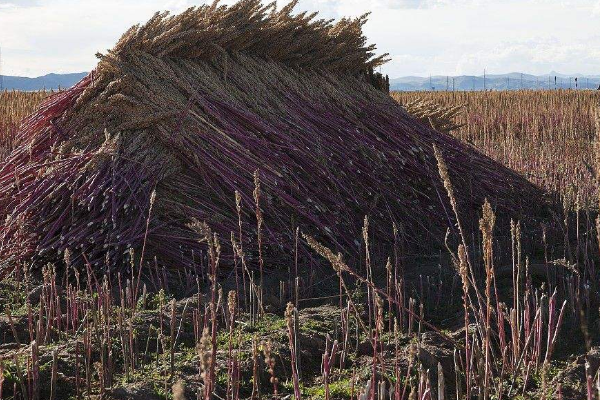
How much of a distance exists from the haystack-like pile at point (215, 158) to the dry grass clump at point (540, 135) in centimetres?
90

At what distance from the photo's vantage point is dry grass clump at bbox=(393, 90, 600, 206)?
6918 millimetres

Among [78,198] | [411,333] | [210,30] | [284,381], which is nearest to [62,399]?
[284,381]

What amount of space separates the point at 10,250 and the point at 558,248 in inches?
129

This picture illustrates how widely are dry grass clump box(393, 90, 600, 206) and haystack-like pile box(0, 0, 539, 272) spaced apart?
0.90 meters

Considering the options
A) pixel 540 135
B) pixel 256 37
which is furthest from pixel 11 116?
pixel 540 135

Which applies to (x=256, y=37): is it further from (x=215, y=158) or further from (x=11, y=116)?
(x=11, y=116)

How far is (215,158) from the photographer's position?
4891 millimetres

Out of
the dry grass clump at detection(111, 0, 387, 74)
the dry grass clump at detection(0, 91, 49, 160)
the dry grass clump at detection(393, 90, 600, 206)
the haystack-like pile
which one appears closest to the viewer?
the haystack-like pile

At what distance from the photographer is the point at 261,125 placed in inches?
205

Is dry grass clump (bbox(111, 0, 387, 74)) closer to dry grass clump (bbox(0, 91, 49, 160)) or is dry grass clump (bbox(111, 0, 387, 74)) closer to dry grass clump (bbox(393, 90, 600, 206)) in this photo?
dry grass clump (bbox(393, 90, 600, 206))

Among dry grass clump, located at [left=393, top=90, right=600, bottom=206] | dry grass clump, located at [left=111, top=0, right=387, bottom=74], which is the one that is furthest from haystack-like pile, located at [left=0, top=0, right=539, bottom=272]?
dry grass clump, located at [left=393, top=90, right=600, bottom=206]

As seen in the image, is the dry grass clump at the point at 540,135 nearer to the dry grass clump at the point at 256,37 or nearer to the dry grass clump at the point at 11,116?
the dry grass clump at the point at 256,37

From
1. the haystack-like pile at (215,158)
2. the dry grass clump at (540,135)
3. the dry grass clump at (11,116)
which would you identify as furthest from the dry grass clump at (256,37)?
the dry grass clump at (11,116)

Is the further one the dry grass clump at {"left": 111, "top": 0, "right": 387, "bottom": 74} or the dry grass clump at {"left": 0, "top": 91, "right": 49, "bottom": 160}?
the dry grass clump at {"left": 0, "top": 91, "right": 49, "bottom": 160}
